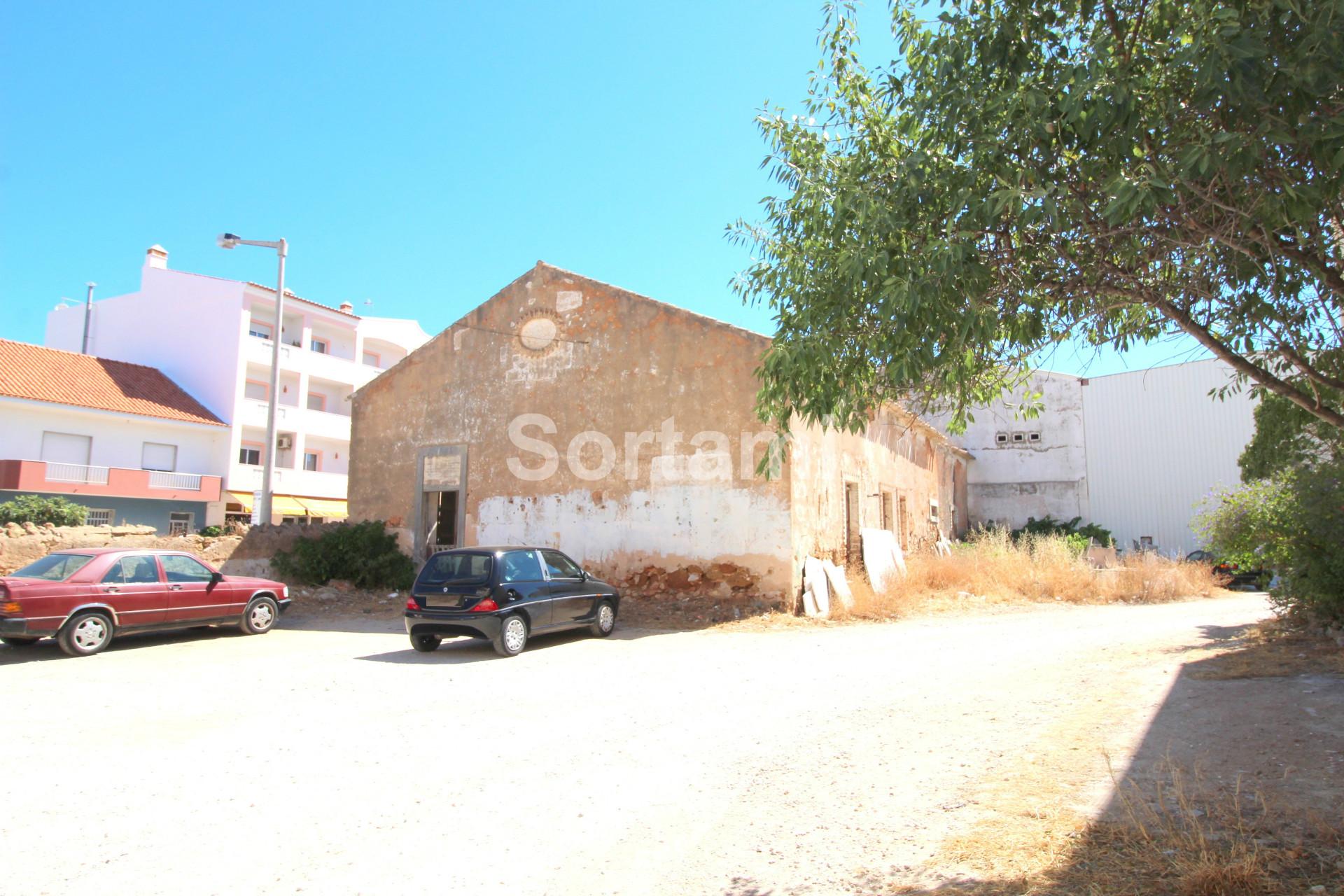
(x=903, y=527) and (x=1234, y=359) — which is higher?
(x=1234, y=359)

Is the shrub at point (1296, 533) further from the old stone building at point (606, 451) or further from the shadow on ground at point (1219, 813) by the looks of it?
the old stone building at point (606, 451)

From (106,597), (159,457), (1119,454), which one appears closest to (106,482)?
(159,457)

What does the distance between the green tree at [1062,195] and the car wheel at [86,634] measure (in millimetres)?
9777

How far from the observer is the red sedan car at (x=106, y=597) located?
33.3 ft

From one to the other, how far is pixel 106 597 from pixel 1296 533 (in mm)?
14573

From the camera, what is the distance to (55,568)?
10.7m

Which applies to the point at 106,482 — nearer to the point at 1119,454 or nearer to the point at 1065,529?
the point at 1065,529

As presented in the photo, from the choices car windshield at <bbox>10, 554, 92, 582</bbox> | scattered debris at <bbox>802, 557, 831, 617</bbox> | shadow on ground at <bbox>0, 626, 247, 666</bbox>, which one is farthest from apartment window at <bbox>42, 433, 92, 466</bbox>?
scattered debris at <bbox>802, 557, 831, 617</bbox>

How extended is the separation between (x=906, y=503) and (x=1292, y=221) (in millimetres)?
18285

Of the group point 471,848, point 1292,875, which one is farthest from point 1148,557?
point 471,848

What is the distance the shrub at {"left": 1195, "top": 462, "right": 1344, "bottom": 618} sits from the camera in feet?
28.5

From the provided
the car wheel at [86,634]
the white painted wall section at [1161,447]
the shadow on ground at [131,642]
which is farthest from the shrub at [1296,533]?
the white painted wall section at [1161,447]

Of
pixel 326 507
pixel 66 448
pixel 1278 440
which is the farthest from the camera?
pixel 326 507

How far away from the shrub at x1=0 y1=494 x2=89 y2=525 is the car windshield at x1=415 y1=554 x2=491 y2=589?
18.6 metres
